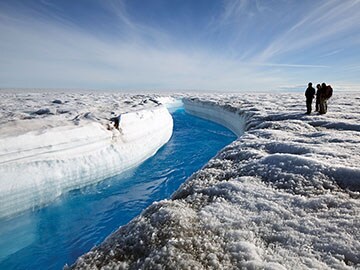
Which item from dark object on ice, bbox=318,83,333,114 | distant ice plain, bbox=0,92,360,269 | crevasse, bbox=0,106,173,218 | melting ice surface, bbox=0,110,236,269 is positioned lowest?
melting ice surface, bbox=0,110,236,269

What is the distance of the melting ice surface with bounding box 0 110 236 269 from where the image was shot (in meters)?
5.02

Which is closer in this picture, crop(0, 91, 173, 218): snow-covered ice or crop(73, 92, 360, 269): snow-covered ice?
crop(73, 92, 360, 269): snow-covered ice

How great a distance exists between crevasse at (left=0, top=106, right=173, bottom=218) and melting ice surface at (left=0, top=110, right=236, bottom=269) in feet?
1.08

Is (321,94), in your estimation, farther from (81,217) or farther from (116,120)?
(81,217)

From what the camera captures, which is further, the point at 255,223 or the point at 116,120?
the point at 116,120

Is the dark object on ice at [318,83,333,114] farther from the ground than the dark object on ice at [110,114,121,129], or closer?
farther from the ground

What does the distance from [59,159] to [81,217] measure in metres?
1.93

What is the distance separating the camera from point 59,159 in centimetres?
728

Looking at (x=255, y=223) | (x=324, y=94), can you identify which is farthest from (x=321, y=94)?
(x=255, y=223)

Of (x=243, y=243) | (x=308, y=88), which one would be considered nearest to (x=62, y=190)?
(x=243, y=243)

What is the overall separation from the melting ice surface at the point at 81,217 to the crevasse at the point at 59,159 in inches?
12.9

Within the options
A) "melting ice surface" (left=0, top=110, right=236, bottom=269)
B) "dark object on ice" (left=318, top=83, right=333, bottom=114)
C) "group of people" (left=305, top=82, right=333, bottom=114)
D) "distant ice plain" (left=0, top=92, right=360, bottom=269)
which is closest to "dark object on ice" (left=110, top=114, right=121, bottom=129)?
"melting ice surface" (left=0, top=110, right=236, bottom=269)

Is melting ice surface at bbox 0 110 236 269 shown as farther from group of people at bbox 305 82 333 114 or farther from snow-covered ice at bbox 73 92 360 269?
group of people at bbox 305 82 333 114

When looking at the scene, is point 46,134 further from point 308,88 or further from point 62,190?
point 308,88
